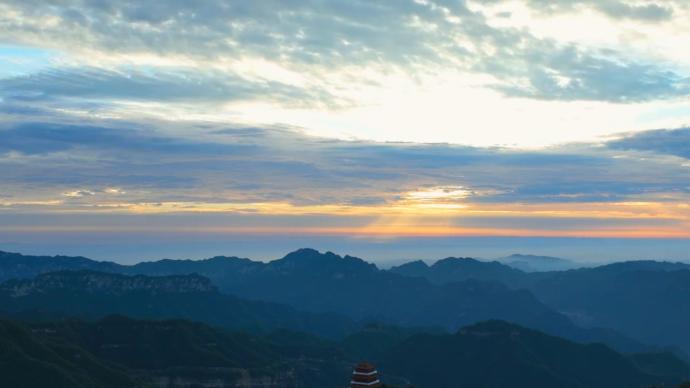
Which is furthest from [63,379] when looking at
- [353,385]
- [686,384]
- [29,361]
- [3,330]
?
[686,384]

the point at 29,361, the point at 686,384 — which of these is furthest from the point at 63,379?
the point at 686,384

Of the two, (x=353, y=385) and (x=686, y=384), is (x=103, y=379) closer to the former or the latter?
(x=353, y=385)

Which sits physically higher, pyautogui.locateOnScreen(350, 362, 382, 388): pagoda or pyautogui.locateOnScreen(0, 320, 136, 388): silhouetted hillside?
pyautogui.locateOnScreen(350, 362, 382, 388): pagoda

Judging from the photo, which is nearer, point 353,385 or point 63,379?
point 353,385

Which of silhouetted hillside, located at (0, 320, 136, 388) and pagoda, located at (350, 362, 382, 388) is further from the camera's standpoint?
silhouetted hillside, located at (0, 320, 136, 388)

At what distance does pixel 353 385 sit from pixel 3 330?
13613cm

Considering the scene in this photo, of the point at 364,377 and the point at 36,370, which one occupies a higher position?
the point at 364,377

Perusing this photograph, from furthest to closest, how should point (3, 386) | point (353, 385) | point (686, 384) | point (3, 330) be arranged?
1. point (3, 330)
2. point (3, 386)
3. point (686, 384)
4. point (353, 385)

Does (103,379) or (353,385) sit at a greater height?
(353,385)

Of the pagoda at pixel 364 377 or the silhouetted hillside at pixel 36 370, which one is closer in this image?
the pagoda at pixel 364 377

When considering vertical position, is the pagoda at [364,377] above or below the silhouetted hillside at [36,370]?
above

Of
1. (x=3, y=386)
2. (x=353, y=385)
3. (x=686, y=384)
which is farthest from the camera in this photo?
(x=3, y=386)

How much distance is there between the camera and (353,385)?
375 feet

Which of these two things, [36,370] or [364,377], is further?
[36,370]
